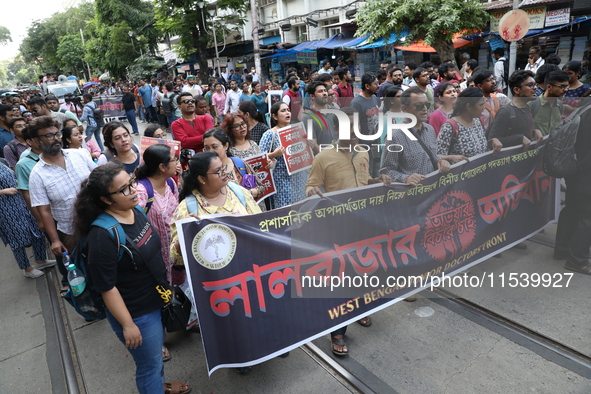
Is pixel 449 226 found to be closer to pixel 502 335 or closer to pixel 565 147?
pixel 502 335

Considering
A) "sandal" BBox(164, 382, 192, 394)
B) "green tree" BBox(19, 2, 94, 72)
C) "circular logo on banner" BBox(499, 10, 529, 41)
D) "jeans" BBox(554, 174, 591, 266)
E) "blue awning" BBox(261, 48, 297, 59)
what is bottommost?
"sandal" BBox(164, 382, 192, 394)

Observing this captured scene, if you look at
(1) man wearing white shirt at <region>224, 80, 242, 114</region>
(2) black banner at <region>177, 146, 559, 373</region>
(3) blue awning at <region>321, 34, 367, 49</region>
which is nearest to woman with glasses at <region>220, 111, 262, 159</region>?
(2) black banner at <region>177, 146, 559, 373</region>

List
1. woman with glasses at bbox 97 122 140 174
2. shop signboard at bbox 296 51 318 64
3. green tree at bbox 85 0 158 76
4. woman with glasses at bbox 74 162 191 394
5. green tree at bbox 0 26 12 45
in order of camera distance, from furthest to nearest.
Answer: green tree at bbox 0 26 12 45
green tree at bbox 85 0 158 76
shop signboard at bbox 296 51 318 64
woman with glasses at bbox 97 122 140 174
woman with glasses at bbox 74 162 191 394

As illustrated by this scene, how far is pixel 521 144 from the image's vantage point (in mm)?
4008

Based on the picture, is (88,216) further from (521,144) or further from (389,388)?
(521,144)

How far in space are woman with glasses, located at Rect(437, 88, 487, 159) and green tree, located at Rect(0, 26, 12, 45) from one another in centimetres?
13490

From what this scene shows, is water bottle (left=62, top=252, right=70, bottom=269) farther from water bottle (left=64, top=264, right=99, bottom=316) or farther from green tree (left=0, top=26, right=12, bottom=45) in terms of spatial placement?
green tree (left=0, top=26, right=12, bottom=45)

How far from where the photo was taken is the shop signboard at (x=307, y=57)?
819 inches

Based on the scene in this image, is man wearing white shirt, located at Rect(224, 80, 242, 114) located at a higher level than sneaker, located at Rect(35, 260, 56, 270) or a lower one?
higher

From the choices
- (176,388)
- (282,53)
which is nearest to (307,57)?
(282,53)

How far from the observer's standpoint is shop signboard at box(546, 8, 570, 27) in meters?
10.6

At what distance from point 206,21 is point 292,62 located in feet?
18.8

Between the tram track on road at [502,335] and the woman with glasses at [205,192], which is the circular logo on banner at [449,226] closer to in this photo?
the tram track on road at [502,335]

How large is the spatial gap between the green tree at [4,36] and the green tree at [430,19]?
422ft
